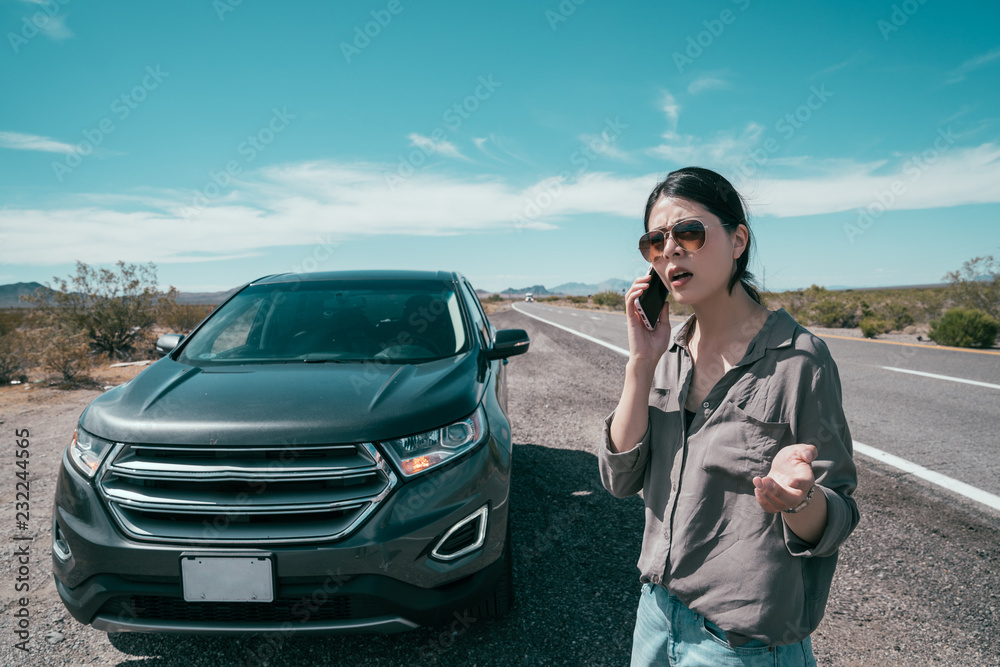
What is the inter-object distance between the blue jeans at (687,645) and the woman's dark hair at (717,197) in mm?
736

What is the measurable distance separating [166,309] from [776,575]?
15.7 m

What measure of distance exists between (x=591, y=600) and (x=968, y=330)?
14.0m

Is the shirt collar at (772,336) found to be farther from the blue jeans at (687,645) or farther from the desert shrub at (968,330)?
the desert shrub at (968,330)

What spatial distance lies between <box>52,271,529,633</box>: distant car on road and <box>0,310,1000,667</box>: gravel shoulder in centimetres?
39

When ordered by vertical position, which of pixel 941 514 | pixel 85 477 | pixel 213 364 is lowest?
pixel 941 514

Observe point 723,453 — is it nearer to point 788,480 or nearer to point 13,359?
point 788,480

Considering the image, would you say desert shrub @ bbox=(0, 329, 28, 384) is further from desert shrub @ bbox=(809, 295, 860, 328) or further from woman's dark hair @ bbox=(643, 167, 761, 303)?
Result: desert shrub @ bbox=(809, 295, 860, 328)

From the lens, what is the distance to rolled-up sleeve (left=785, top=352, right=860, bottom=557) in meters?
1.05

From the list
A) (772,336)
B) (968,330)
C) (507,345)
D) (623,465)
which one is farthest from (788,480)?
(968,330)

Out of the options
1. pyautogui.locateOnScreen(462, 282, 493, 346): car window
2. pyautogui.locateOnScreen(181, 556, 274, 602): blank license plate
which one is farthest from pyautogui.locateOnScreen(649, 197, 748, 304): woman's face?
pyautogui.locateOnScreen(462, 282, 493, 346): car window

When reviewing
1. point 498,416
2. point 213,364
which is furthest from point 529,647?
point 213,364

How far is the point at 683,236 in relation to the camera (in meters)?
1.26

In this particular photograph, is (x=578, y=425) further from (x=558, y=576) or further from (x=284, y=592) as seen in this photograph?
(x=284, y=592)

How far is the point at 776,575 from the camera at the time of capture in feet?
3.73
